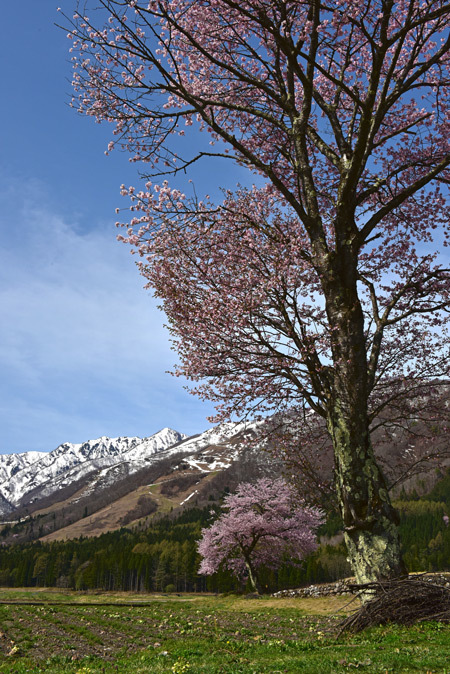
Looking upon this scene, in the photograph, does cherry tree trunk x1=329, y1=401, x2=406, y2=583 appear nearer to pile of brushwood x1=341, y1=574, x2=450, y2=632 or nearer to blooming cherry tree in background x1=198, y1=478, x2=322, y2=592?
pile of brushwood x1=341, y1=574, x2=450, y2=632

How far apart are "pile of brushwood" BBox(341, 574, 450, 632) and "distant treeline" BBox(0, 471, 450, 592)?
3787 inches

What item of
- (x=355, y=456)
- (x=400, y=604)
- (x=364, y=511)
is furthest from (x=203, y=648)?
(x=355, y=456)

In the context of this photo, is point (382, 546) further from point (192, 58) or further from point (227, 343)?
point (192, 58)

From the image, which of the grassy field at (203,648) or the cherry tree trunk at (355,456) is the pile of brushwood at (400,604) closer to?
the cherry tree trunk at (355,456)

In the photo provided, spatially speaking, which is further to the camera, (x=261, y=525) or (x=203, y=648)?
(x=261, y=525)

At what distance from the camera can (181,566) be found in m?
136

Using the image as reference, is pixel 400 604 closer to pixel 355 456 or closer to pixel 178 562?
pixel 355 456

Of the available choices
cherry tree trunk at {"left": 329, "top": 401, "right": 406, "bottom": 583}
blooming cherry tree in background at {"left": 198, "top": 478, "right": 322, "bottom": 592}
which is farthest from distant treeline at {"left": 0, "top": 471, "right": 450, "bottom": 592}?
cherry tree trunk at {"left": 329, "top": 401, "right": 406, "bottom": 583}

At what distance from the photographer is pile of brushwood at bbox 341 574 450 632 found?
9.32 metres

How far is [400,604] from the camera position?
371 inches

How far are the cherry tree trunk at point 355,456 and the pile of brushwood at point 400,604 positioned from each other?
0.78ft

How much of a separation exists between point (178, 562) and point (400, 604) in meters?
143

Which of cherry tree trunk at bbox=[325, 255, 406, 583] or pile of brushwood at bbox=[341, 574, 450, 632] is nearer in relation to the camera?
pile of brushwood at bbox=[341, 574, 450, 632]

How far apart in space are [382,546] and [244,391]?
5.22 meters
